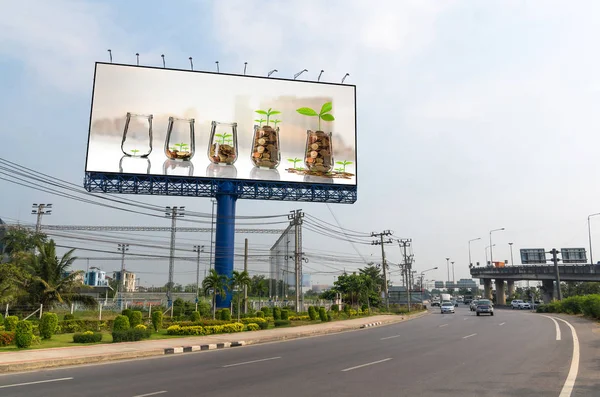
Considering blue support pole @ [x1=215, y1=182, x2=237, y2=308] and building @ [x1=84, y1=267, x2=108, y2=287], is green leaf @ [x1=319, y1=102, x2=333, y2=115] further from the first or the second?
building @ [x1=84, y1=267, x2=108, y2=287]

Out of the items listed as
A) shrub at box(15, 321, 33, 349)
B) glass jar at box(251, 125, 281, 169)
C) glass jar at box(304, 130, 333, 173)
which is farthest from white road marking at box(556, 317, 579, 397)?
glass jar at box(251, 125, 281, 169)

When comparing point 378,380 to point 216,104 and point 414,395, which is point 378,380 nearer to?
point 414,395

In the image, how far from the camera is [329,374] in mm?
11367

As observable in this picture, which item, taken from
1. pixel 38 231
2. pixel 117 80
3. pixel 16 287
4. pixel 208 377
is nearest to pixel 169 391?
pixel 208 377

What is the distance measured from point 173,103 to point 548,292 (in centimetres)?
8081

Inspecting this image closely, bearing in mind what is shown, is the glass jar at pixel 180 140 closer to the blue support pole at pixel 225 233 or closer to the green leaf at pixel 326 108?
the blue support pole at pixel 225 233

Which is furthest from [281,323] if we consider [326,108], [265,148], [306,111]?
[326,108]

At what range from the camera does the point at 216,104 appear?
41375mm

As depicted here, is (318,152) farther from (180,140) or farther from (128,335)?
(128,335)

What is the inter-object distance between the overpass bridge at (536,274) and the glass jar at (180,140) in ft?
212

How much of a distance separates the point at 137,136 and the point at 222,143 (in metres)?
7.24

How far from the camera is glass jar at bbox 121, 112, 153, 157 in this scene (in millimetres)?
38625

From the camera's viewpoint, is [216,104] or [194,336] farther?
[216,104]

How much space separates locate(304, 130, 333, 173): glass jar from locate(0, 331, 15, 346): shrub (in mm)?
29202
